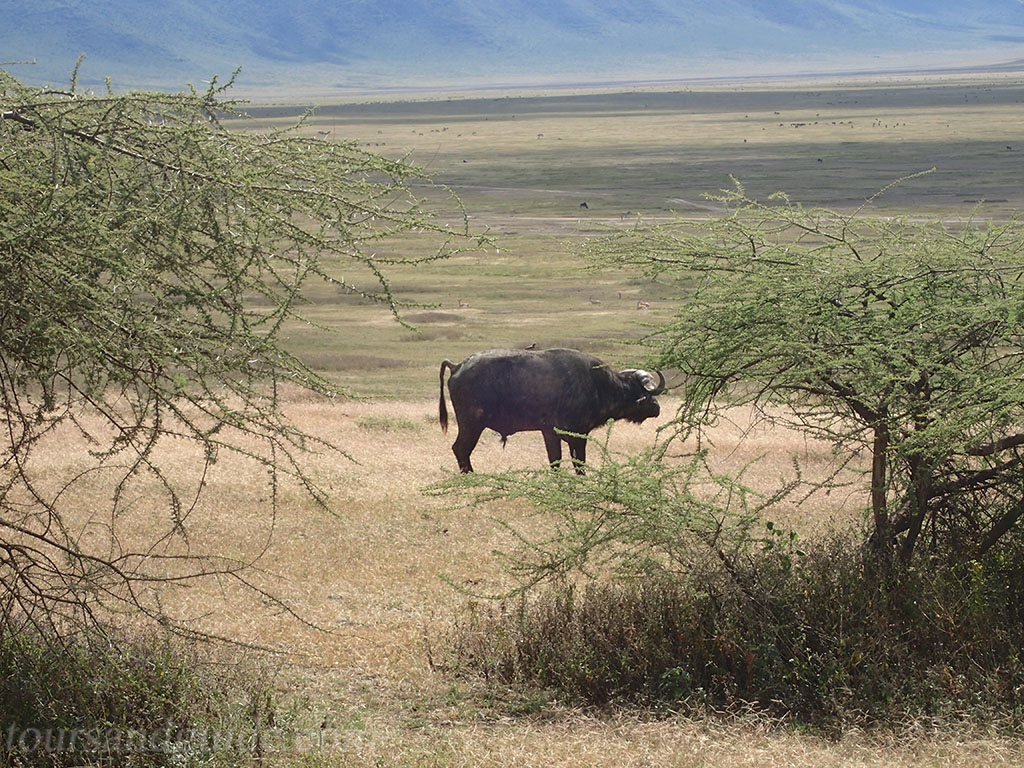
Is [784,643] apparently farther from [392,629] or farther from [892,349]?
[392,629]

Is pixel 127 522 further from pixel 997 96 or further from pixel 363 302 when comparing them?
pixel 997 96

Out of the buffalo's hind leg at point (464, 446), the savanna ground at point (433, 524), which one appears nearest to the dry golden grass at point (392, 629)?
the savanna ground at point (433, 524)

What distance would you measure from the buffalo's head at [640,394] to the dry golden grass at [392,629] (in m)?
1.91

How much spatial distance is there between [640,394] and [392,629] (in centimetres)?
797

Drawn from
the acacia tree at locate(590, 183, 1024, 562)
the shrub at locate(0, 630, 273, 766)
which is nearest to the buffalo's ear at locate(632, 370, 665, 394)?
the acacia tree at locate(590, 183, 1024, 562)

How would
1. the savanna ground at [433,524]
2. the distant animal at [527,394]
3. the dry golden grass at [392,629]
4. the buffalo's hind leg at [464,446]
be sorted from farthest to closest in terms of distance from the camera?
1. the buffalo's hind leg at [464,446]
2. the distant animal at [527,394]
3. the savanna ground at [433,524]
4. the dry golden grass at [392,629]

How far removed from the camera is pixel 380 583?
1138 cm

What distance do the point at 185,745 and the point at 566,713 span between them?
2.47 meters

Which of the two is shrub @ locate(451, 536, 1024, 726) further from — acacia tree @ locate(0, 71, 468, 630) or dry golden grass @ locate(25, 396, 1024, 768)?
acacia tree @ locate(0, 71, 468, 630)

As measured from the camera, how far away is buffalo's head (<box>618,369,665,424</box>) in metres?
17.0

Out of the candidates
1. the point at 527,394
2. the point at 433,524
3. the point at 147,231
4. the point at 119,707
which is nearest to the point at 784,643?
the point at 119,707

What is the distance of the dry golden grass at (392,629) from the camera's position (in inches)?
274

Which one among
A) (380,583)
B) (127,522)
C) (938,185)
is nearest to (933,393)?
(380,583)

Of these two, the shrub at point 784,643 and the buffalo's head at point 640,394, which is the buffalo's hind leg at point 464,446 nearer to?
the buffalo's head at point 640,394
